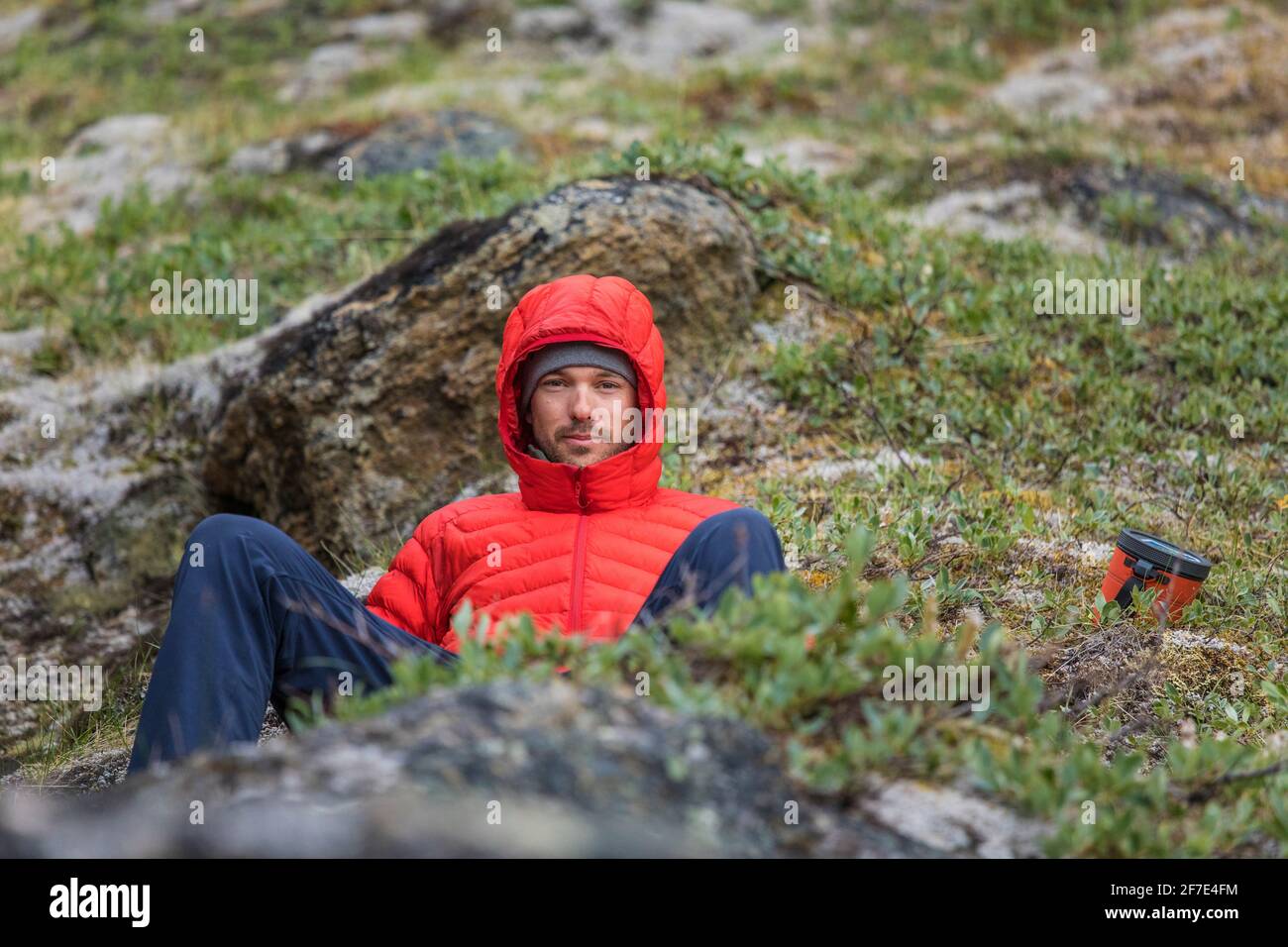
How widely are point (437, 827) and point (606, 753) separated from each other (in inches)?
15.2

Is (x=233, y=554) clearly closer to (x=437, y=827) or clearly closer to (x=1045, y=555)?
(x=437, y=827)

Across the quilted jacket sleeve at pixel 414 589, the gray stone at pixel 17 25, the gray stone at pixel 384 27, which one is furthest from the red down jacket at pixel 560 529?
the gray stone at pixel 17 25

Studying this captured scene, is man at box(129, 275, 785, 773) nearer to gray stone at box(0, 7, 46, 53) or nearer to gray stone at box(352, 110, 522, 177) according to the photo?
gray stone at box(352, 110, 522, 177)

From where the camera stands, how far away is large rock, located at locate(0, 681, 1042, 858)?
92.3 inches

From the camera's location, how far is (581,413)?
4.83m

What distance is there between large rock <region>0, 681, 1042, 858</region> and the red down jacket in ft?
5.24

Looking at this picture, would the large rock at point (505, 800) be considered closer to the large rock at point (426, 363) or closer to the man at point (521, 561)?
the man at point (521, 561)

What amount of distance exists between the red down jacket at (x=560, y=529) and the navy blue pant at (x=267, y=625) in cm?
48

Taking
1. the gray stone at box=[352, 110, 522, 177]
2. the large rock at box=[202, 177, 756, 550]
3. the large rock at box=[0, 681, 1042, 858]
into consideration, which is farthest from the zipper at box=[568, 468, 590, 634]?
the gray stone at box=[352, 110, 522, 177]

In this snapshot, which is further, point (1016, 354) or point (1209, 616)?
point (1016, 354)

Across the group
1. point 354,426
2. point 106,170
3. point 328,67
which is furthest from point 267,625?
point 328,67

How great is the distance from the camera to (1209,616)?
510 centimetres

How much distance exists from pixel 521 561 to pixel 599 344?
95 cm
